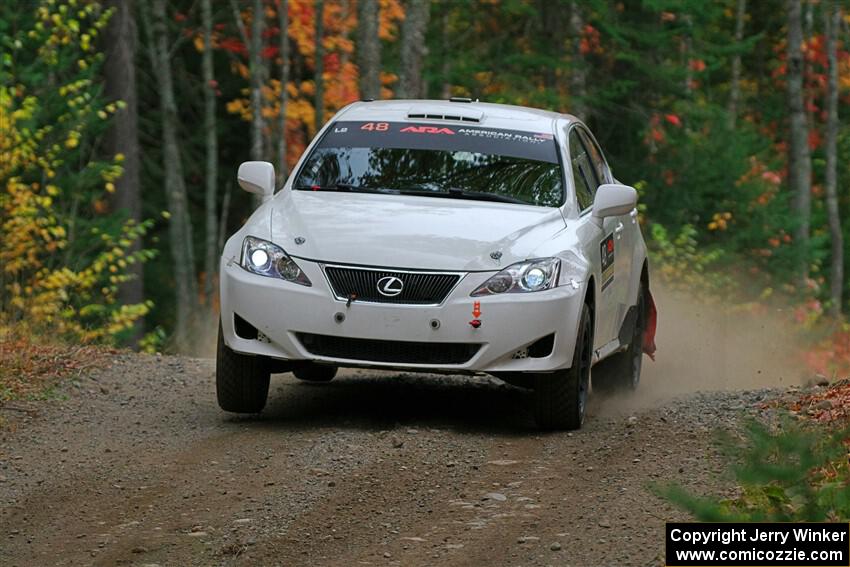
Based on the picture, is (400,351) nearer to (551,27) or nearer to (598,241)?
(598,241)

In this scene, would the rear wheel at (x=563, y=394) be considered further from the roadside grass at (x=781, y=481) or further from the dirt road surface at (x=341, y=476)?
the roadside grass at (x=781, y=481)

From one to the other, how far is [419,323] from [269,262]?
0.97 m

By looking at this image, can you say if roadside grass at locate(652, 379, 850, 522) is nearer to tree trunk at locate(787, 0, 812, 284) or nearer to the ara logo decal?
the ara logo decal

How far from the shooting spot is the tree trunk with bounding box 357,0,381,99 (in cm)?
2270

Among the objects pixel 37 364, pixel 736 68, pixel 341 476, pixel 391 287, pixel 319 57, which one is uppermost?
pixel 391 287

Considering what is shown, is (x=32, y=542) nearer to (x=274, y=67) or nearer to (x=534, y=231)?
(x=534, y=231)

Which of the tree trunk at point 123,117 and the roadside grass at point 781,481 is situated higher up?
the roadside grass at point 781,481

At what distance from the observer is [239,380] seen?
982 cm

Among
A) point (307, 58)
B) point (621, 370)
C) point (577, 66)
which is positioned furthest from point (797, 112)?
point (621, 370)

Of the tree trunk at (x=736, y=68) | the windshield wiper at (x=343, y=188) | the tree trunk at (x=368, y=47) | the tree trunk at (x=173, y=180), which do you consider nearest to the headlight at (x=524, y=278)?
the windshield wiper at (x=343, y=188)

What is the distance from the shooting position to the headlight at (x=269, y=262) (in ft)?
30.4

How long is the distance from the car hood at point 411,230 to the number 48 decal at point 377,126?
2.83 feet

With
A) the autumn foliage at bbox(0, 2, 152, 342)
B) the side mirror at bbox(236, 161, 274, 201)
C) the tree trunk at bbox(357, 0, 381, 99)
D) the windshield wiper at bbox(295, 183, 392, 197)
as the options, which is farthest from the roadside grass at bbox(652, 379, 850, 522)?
the tree trunk at bbox(357, 0, 381, 99)

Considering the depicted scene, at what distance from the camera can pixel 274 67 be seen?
42094 millimetres
